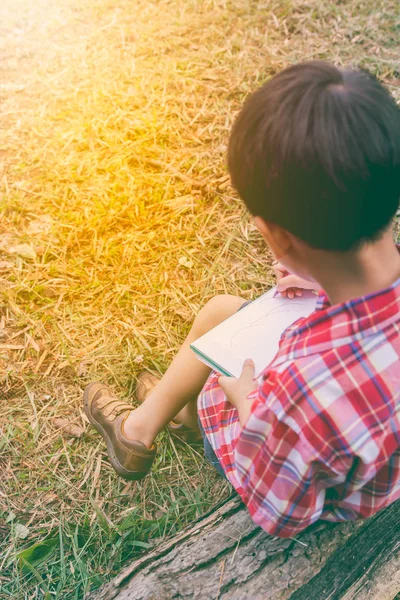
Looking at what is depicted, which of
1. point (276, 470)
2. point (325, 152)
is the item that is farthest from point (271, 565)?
point (325, 152)

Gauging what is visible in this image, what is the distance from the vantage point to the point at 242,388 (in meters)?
1.16

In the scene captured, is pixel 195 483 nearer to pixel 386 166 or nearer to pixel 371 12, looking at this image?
pixel 386 166

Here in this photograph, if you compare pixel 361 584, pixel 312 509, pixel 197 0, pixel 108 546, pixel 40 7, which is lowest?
pixel 361 584

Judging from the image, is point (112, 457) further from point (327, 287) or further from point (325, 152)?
point (325, 152)

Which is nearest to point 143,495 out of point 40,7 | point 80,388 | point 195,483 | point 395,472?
point 195,483

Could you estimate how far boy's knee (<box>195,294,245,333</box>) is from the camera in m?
1.57

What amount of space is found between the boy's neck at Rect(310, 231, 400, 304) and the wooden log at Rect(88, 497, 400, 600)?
684 millimetres


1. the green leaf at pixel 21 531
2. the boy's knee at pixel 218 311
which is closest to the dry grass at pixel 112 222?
the green leaf at pixel 21 531

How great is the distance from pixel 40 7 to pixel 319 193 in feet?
10.2

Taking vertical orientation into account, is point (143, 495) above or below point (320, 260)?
below

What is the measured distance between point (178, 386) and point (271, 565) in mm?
570

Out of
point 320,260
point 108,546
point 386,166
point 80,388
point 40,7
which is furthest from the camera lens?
point 40,7

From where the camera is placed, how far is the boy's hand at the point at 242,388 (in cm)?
110

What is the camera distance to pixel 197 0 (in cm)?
322
